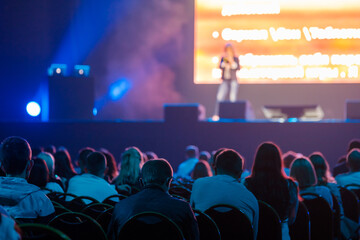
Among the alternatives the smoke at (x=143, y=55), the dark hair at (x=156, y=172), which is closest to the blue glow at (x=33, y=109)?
the smoke at (x=143, y=55)

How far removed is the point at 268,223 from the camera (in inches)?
105

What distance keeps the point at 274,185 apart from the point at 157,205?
1.05 meters

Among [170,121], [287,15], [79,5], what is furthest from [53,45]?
[287,15]

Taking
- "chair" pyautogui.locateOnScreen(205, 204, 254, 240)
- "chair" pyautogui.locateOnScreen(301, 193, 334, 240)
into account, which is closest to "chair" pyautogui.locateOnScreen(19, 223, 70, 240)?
"chair" pyautogui.locateOnScreen(205, 204, 254, 240)

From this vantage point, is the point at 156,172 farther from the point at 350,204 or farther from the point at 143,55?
the point at 143,55

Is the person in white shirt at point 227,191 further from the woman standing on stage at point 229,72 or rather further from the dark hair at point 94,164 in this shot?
the woman standing on stage at point 229,72

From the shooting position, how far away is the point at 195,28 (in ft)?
35.5

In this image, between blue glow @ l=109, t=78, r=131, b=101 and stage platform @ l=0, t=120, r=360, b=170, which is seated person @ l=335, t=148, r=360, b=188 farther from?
blue glow @ l=109, t=78, r=131, b=101

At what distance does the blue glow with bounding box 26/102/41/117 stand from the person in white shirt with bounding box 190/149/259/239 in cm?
676

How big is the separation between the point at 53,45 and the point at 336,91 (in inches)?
248

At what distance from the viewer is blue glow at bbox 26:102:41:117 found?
29.5 feet

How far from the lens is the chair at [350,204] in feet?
11.9

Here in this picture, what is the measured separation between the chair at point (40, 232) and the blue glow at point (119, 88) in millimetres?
9218

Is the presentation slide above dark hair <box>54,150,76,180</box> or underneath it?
above
